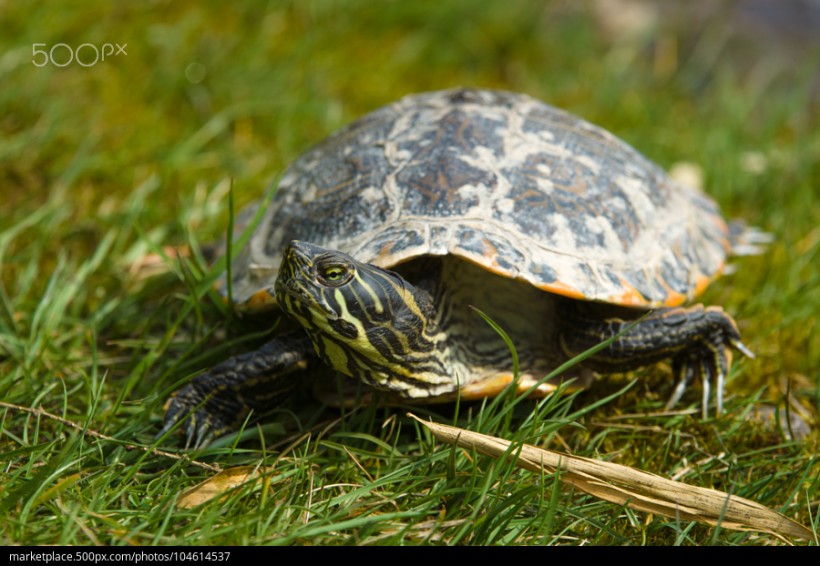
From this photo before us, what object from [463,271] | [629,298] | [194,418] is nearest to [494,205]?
[463,271]

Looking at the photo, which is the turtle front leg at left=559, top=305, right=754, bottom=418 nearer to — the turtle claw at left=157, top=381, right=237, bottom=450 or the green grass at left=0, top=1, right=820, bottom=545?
the green grass at left=0, top=1, right=820, bottom=545

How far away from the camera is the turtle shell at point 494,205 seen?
10.6 ft

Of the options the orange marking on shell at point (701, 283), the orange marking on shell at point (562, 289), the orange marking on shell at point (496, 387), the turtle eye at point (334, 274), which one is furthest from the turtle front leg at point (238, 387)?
the orange marking on shell at point (701, 283)

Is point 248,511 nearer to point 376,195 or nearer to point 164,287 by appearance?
point 376,195

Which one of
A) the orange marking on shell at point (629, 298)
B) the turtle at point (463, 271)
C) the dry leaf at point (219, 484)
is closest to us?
the dry leaf at point (219, 484)

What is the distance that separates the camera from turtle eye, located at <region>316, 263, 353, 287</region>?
2820 mm

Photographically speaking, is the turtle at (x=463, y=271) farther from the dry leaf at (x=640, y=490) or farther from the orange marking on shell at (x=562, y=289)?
the dry leaf at (x=640, y=490)

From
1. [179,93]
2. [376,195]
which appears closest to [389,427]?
[376,195]

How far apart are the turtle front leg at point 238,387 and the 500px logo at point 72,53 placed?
3.29m

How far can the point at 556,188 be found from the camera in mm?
3520

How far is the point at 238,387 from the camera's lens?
329 cm

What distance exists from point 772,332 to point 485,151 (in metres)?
1.99

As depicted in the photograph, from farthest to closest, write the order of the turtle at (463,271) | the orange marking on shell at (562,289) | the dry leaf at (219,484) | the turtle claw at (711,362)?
the turtle claw at (711,362)
the orange marking on shell at (562,289)
the turtle at (463,271)
the dry leaf at (219,484)

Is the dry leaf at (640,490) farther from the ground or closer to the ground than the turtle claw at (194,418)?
farther from the ground
